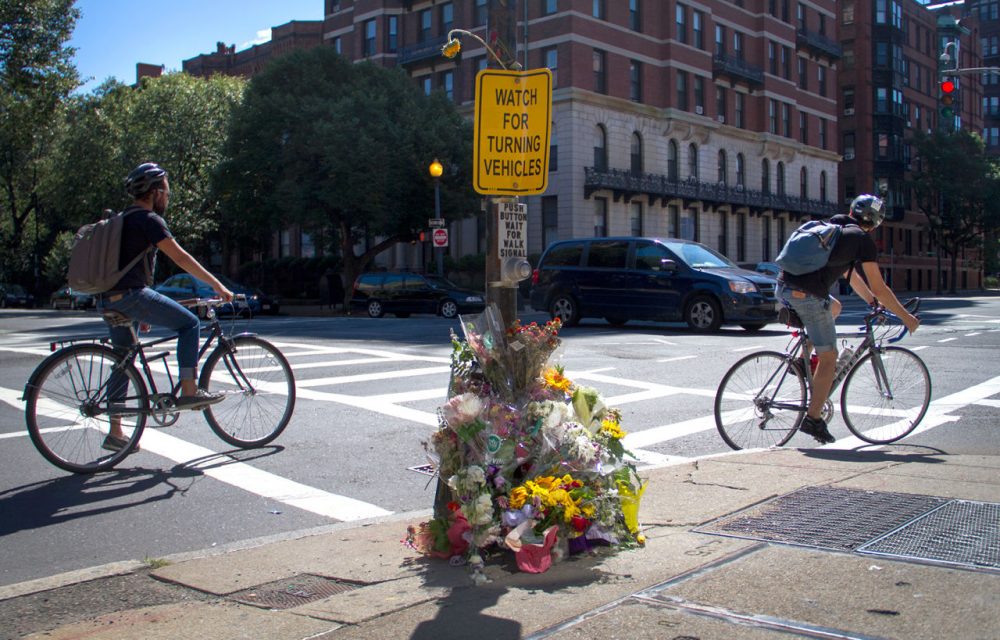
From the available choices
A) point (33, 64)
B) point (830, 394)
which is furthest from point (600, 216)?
point (830, 394)

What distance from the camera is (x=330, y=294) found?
152 feet

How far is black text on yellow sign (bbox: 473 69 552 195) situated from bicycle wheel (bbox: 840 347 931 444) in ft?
10.8

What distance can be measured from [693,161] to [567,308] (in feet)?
104

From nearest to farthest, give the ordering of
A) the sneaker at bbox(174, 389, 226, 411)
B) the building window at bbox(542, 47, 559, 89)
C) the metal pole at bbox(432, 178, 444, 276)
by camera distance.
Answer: the sneaker at bbox(174, 389, 226, 411) → the metal pole at bbox(432, 178, 444, 276) → the building window at bbox(542, 47, 559, 89)

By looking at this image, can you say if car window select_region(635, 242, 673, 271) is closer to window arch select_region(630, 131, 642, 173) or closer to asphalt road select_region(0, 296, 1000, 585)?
asphalt road select_region(0, 296, 1000, 585)

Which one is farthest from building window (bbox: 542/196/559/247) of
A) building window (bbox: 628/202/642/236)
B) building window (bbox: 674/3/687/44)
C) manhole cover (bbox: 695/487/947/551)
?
manhole cover (bbox: 695/487/947/551)

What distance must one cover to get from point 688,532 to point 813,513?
0.71 m

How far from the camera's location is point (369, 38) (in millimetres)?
51719

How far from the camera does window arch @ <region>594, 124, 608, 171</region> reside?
44.3 meters

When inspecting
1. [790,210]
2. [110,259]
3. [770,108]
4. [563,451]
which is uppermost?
[770,108]

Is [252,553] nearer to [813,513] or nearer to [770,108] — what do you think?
[813,513]

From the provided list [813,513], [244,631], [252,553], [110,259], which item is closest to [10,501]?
[110,259]

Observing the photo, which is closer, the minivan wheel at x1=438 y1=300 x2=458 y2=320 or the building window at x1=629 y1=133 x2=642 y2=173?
the minivan wheel at x1=438 y1=300 x2=458 y2=320

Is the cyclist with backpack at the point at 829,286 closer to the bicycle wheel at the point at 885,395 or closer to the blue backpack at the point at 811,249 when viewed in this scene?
the blue backpack at the point at 811,249
